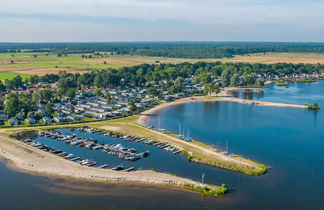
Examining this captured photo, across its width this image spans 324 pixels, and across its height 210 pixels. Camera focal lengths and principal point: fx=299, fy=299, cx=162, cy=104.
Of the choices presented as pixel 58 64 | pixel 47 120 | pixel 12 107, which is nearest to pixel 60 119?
Result: pixel 47 120

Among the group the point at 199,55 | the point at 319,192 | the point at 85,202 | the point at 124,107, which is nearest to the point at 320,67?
the point at 199,55

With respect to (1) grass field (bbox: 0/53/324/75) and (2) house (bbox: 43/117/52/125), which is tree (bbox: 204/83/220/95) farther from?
(1) grass field (bbox: 0/53/324/75)

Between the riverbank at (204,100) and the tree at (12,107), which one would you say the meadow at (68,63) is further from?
the riverbank at (204,100)

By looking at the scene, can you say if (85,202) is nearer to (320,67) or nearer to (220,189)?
(220,189)

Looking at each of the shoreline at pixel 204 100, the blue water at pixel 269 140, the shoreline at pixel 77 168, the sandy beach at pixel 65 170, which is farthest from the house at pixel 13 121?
the blue water at pixel 269 140

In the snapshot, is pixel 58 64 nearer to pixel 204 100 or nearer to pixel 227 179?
pixel 204 100
